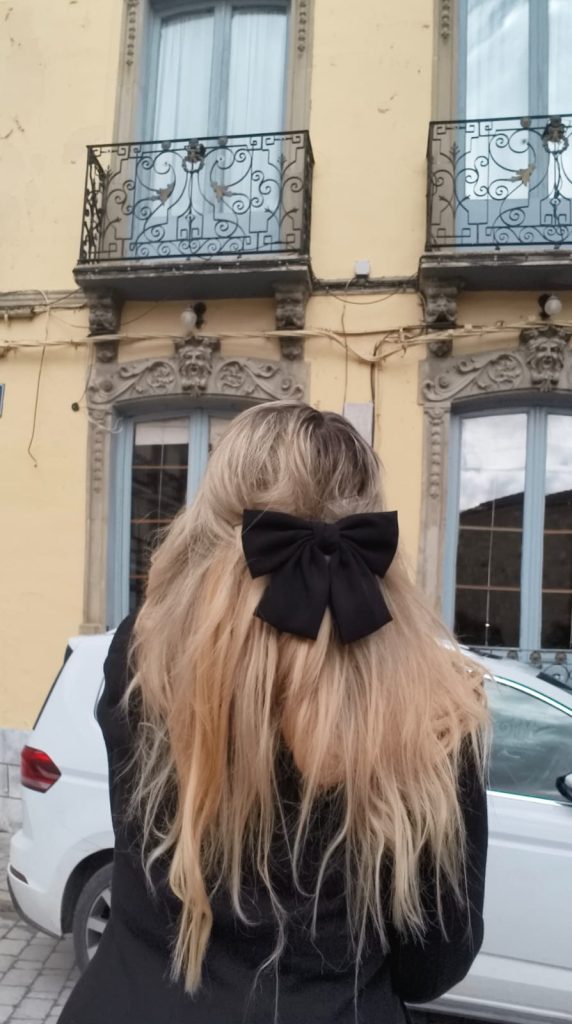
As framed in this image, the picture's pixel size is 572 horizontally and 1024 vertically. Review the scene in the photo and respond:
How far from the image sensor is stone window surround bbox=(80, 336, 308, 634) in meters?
7.46

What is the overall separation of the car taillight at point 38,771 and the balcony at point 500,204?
473 centimetres

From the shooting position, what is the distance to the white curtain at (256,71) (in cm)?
800

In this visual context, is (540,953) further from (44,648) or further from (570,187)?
(570,187)

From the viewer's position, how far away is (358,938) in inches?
48.7

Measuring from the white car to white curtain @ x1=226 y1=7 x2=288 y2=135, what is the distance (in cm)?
561

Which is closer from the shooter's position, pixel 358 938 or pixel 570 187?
pixel 358 938

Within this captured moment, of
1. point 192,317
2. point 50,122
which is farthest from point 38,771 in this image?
point 50,122

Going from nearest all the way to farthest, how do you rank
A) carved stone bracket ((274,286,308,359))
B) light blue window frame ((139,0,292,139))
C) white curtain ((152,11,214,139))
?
carved stone bracket ((274,286,308,359)), light blue window frame ((139,0,292,139)), white curtain ((152,11,214,139))

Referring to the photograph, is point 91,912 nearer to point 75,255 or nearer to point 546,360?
point 546,360

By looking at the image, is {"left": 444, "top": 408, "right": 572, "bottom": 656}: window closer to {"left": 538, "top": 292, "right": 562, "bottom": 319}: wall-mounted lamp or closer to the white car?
{"left": 538, "top": 292, "right": 562, "bottom": 319}: wall-mounted lamp

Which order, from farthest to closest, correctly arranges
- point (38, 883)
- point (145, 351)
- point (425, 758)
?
point (145, 351) < point (38, 883) < point (425, 758)

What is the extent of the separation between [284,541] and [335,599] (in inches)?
4.3

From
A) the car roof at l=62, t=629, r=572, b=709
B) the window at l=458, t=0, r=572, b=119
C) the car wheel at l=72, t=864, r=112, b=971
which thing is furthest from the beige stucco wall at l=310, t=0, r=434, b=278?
the car wheel at l=72, t=864, r=112, b=971

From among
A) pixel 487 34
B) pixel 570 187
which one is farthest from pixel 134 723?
pixel 487 34
